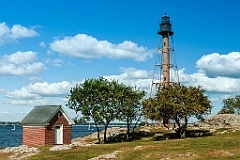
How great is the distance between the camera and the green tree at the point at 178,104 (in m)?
57.8

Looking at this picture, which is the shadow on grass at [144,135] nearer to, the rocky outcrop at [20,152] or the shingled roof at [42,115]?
the shingled roof at [42,115]

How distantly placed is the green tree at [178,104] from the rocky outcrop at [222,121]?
59.6 feet

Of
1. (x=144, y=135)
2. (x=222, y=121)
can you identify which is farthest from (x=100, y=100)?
(x=222, y=121)

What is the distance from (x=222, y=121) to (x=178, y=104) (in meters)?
25.1

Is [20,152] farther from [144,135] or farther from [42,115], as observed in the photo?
[144,135]

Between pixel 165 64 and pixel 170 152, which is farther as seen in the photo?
pixel 165 64

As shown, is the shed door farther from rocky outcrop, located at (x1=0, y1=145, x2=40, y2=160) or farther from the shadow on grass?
the shadow on grass

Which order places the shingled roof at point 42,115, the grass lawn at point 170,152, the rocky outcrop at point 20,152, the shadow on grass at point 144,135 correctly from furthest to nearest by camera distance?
the shadow on grass at point 144,135
the shingled roof at point 42,115
the rocky outcrop at point 20,152
the grass lawn at point 170,152

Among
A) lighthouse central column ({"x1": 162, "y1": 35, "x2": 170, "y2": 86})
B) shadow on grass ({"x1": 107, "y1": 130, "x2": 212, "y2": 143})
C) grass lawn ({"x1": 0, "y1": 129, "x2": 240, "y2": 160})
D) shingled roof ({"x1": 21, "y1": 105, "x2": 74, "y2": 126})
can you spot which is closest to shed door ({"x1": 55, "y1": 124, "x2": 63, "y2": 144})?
shingled roof ({"x1": 21, "y1": 105, "x2": 74, "y2": 126})

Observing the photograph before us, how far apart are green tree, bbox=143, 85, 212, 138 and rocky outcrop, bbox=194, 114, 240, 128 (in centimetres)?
1817

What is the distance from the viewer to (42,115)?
2194 inches

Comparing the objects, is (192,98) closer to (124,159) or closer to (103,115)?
(103,115)

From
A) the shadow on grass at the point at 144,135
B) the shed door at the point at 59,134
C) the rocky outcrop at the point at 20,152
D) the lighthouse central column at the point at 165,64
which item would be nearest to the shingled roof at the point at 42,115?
the shed door at the point at 59,134

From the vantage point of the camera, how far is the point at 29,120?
2219 inches
